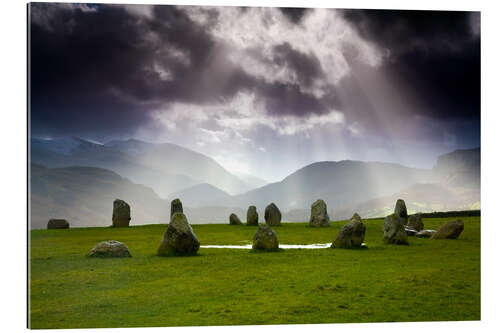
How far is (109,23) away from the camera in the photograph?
21.9 meters

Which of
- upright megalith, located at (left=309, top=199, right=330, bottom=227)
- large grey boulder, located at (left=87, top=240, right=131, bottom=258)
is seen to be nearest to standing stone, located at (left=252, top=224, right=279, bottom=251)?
large grey boulder, located at (left=87, top=240, right=131, bottom=258)

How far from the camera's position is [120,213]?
41.4 meters

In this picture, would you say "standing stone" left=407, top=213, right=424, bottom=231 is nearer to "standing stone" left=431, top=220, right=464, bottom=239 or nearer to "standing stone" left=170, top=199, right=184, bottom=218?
"standing stone" left=431, top=220, right=464, bottom=239

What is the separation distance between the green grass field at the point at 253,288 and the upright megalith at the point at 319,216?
51.0 ft

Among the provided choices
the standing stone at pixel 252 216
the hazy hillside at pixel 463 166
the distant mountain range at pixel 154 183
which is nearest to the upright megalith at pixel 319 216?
the distant mountain range at pixel 154 183

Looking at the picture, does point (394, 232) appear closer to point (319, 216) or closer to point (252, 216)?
point (319, 216)

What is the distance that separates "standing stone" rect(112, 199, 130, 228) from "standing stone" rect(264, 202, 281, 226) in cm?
1138

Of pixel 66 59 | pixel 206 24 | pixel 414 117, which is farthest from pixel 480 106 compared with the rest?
pixel 66 59

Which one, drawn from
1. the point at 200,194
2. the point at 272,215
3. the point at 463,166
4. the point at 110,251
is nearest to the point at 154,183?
the point at 272,215

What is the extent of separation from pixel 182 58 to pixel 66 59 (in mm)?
5616

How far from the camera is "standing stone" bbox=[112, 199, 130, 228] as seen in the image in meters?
41.3

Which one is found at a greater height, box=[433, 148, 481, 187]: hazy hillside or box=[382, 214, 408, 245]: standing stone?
box=[433, 148, 481, 187]: hazy hillside

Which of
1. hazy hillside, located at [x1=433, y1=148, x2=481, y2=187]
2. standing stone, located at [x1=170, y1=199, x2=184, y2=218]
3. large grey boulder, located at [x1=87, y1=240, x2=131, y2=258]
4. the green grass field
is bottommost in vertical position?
the green grass field

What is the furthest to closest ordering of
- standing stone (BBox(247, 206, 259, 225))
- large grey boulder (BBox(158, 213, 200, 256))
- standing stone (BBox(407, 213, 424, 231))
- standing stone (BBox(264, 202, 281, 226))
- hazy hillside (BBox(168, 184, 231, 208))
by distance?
hazy hillside (BBox(168, 184, 231, 208)) < standing stone (BBox(247, 206, 259, 225)) < standing stone (BBox(264, 202, 281, 226)) < standing stone (BBox(407, 213, 424, 231)) < large grey boulder (BBox(158, 213, 200, 256))
